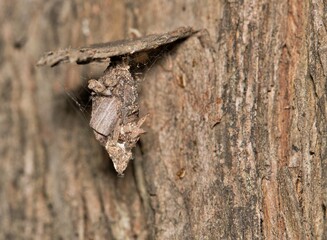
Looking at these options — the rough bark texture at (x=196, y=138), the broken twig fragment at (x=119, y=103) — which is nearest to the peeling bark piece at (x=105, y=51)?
the broken twig fragment at (x=119, y=103)

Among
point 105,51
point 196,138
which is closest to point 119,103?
point 105,51

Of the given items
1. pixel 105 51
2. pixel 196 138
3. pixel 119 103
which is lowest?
pixel 196 138

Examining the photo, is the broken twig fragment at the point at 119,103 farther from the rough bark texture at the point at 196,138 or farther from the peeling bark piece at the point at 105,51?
the rough bark texture at the point at 196,138

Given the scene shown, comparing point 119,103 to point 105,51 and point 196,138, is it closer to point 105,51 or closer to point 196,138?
point 105,51

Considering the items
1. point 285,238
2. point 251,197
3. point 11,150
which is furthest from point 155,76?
point 11,150

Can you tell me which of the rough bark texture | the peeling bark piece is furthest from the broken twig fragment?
the rough bark texture

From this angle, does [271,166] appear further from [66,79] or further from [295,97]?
[66,79]
